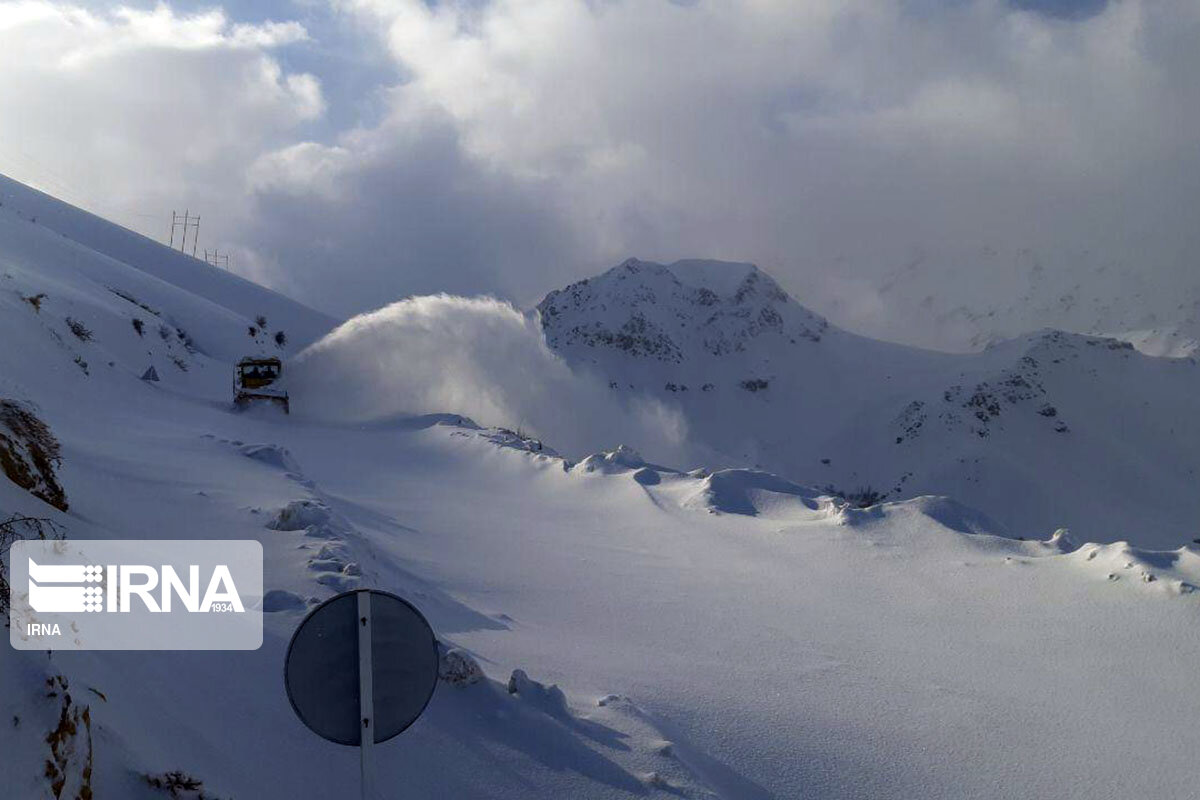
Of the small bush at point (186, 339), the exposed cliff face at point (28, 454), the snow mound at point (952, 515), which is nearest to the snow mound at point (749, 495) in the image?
the snow mound at point (952, 515)

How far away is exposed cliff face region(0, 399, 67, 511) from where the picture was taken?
20.9ft

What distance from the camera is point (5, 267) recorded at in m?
23.2

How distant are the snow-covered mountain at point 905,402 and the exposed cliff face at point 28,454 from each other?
43618mm

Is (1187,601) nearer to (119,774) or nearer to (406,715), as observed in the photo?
(406,715)

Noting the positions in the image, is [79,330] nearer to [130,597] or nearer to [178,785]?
[130,597]

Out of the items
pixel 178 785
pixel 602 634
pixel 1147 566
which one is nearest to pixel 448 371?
pixel 602 634

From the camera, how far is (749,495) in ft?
50.8

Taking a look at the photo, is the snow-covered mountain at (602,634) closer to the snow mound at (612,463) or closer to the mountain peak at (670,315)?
the snow mound at (612,463)

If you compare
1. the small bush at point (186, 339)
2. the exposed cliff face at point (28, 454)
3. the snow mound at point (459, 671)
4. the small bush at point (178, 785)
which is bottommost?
the small bush at point (178, 785)

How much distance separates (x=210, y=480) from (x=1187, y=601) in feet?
36.9

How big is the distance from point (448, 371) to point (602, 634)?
21972mm

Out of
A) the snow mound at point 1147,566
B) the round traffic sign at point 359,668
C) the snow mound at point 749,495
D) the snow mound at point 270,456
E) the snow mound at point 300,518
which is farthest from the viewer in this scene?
the snow mound at point 749,495

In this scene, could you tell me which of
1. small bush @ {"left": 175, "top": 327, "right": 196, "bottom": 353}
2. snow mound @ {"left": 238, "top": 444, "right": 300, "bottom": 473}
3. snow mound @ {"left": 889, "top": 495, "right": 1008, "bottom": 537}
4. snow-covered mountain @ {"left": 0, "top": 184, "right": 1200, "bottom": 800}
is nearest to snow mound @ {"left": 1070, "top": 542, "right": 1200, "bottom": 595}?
snow-covered mountain @ {"left": 0, "top": 184, "right": 1200, "bottom": 800}

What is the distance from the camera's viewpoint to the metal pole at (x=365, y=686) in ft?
10.7
